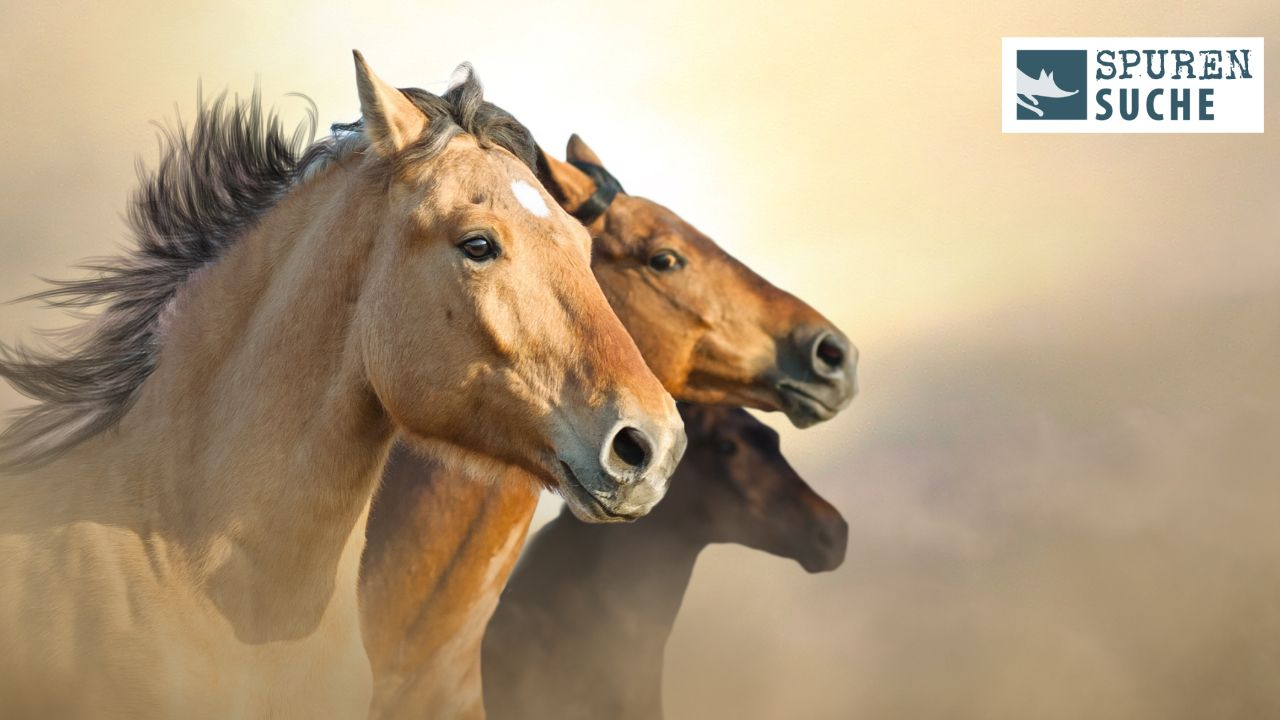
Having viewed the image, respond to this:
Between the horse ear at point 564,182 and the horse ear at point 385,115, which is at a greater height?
the horse ear at point 385,115

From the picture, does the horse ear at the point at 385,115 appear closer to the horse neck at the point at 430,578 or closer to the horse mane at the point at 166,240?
the horse mane at the point at 166,240

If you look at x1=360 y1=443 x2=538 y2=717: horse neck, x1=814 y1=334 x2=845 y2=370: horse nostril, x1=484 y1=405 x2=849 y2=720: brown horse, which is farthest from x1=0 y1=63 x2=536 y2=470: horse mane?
x1=484 y1=405 x2=849 y2=720: brown horse

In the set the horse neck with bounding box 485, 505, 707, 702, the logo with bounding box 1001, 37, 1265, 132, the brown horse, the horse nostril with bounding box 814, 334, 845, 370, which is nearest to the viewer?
the horse nostril with bounding box 814, 334, 845, 370

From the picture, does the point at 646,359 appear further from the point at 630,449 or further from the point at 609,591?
the point at 630,449

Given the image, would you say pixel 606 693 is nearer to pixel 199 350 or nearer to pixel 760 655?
pixel 760 655

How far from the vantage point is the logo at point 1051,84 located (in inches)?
244

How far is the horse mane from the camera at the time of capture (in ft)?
8.97

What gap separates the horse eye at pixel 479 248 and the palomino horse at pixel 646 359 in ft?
4.03

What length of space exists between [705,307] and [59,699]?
252 cm

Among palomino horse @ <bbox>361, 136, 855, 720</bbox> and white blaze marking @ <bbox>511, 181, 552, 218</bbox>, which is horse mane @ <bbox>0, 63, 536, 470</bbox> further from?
palomino horse @ <bbox>361, 136, 855, 720</bbox>

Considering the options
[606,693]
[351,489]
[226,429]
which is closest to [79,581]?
[226,429]

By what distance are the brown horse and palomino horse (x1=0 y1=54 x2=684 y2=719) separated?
1944 millimetres

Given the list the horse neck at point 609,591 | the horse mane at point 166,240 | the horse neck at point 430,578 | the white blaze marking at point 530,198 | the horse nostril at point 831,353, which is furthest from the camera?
the horse neck at point 609,591

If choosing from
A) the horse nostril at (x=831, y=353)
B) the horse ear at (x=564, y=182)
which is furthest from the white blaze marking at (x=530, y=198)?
the horse nostril at (x=831, y=353)
